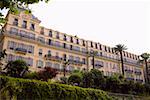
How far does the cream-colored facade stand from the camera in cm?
5094

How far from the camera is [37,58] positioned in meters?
54.3

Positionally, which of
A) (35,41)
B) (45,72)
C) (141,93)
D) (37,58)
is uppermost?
(35,41)

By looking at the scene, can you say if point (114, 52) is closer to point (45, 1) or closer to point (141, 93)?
point (141, 93)

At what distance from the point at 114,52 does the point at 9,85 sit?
53.7 m

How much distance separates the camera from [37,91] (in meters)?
28.6

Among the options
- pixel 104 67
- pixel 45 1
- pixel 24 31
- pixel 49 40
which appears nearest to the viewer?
pixel 45 1

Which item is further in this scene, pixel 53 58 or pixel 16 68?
pixel 53 58

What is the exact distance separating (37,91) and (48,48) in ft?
99.4

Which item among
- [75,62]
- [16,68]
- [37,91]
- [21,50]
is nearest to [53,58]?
[75,62]

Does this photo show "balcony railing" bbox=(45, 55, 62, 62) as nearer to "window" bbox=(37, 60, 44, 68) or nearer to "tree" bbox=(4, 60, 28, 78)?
"window" bbox=(37, 60, 44, 68)

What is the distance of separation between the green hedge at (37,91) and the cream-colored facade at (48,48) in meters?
20.5

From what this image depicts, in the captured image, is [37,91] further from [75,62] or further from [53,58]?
[75,62]

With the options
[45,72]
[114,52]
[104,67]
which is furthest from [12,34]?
[114,52]

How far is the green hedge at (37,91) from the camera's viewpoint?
26.1 m
